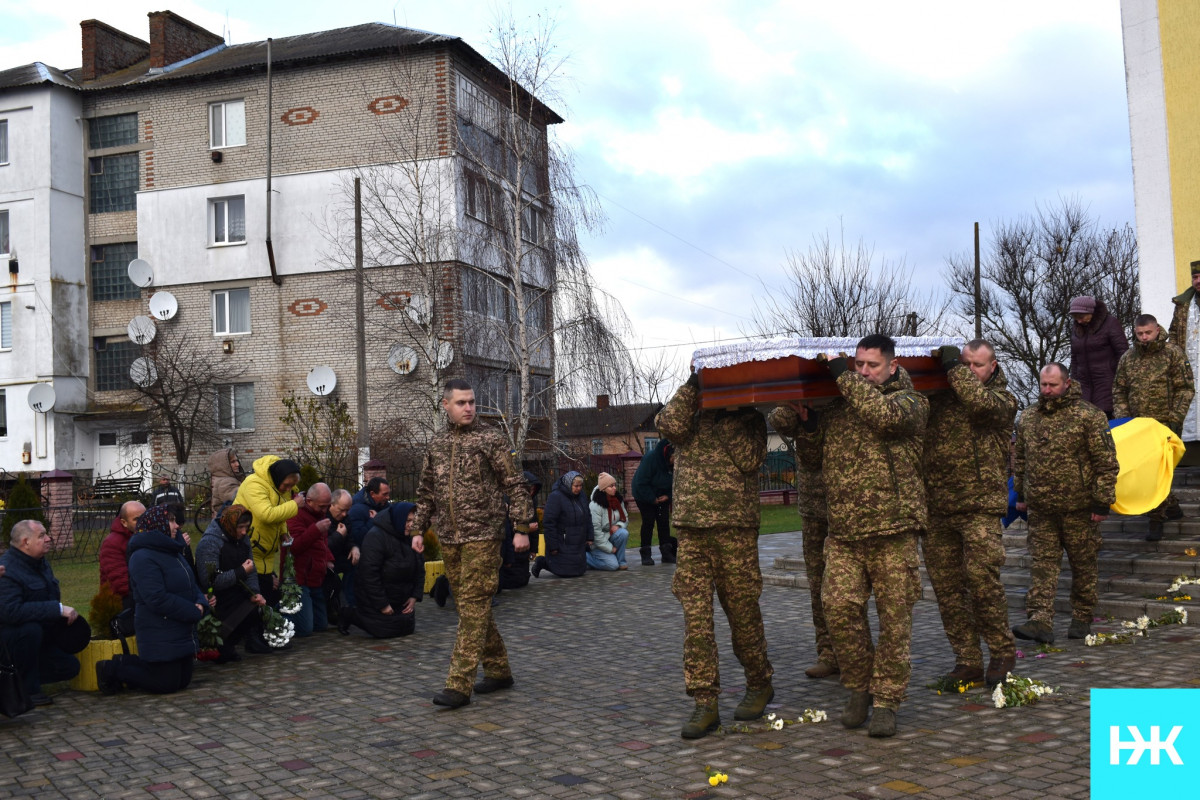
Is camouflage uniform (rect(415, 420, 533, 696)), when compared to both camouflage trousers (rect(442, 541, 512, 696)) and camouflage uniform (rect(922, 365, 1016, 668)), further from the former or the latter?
camouflage uniform (rect(922, 365, 1016, 668))

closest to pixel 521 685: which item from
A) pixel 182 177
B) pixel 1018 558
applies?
pixel 1018 558

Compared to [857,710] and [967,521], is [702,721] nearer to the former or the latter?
[857,710]

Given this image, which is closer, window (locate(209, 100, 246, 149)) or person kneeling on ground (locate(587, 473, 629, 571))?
person kneeling on ground (locate(587, 473, 629, 571))

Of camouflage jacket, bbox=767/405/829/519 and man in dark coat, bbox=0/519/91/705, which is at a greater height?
camouflage jacket, bbox=767/405/829/519

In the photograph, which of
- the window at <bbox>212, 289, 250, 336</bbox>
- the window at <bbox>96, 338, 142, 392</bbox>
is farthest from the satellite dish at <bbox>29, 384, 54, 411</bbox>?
the window at <bbox>212, 289, 250, 336</bbox>

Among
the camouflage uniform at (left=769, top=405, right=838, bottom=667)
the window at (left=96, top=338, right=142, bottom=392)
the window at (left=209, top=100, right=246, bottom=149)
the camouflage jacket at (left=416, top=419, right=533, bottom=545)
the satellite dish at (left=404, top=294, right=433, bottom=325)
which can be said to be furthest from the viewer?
the window at (left=96, top=338, right=142, bottom=392)

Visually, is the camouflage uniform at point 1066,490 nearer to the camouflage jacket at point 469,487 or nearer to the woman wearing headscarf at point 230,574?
the camouflage jacket at point 469,487

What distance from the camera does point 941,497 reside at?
22.5 feet

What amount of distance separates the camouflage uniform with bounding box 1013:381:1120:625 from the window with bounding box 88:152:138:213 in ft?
112

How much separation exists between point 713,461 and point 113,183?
1401 inches

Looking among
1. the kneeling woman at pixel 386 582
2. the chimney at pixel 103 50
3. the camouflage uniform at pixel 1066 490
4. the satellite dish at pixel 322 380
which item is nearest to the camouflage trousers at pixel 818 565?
the camouflage uniform at pixel 1066 490

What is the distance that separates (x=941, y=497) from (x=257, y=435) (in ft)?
96.1

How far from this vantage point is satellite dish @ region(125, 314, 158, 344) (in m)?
34.2

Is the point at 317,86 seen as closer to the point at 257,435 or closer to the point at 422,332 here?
the point at 422,332
